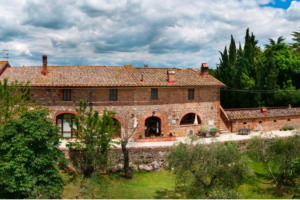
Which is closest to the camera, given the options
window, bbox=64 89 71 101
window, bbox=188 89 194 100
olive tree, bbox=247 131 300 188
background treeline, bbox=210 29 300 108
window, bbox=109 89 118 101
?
olive tree, bbox=247 131 300 188

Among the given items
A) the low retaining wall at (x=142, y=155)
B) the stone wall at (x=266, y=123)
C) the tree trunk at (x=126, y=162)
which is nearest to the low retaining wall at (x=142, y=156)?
the low retaining wall at (x=142, y=155)

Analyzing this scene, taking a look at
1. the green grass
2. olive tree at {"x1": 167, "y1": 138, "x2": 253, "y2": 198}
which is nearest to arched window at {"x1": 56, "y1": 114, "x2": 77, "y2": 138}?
the green grass

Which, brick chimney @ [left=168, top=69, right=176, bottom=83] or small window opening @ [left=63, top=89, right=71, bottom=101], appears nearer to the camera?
small window opening @ [left=63, top=89, right=71, bottom=101]

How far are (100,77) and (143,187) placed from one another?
38.9 feet

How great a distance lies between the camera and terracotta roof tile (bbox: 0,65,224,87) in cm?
2494

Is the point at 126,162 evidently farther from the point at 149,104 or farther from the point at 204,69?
the point at 204,69

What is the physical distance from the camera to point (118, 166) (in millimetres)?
21938

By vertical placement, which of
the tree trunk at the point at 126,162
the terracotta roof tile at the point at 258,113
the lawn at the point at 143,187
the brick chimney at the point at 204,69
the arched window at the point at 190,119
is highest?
the brick chimney at the point at 204,69

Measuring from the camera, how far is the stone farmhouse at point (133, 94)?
24.9 metres

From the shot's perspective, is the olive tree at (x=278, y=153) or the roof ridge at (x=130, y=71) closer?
the olive tree at (x=278, y=153)

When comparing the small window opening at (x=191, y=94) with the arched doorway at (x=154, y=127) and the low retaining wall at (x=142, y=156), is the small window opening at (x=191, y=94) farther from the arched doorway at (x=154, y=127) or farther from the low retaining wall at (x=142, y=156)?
the low retaining wall at (x=142, y=156)

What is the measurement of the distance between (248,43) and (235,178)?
80.5 ft

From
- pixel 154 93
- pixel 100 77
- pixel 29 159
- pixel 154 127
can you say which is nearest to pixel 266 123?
pixel 154 127

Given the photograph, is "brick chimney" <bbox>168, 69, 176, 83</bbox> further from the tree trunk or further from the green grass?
the green grass
